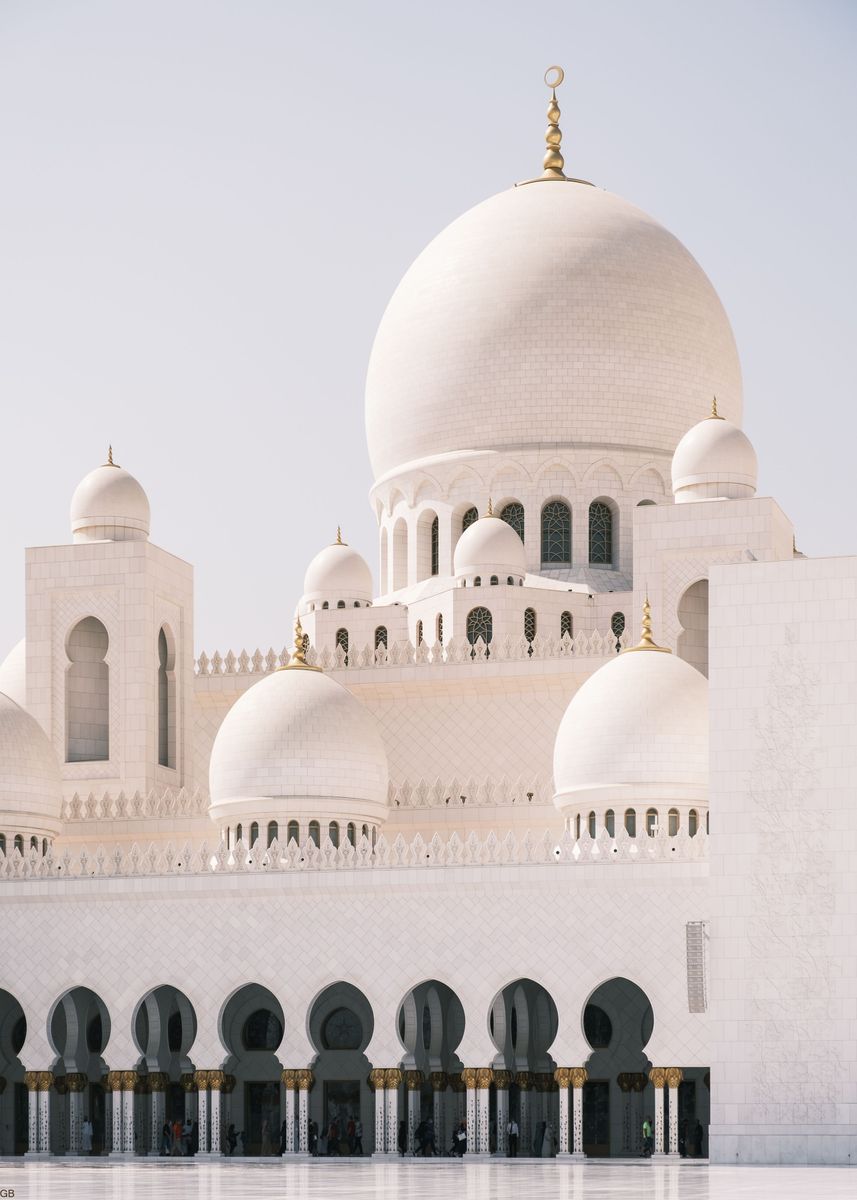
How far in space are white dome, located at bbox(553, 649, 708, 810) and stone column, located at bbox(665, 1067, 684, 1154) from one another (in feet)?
9.97

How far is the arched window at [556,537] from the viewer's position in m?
33.2

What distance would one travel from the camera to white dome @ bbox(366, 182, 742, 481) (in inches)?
1314

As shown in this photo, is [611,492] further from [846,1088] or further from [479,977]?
[846,1088]

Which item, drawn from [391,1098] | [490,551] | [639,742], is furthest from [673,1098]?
[490,551]

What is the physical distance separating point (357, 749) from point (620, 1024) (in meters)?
4.33

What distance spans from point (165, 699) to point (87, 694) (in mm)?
1014

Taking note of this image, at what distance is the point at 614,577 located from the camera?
1293 inches

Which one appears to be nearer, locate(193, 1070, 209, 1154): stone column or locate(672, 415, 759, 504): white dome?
locate(193, 1070, 209, 1154): stone column

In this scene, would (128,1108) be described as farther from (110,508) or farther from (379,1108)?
(110,508)

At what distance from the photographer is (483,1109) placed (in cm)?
2538

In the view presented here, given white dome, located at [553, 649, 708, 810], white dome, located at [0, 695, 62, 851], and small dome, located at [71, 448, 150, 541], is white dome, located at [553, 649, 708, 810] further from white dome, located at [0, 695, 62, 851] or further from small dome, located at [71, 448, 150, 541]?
small dome, located at [71, 448, 150, 541]

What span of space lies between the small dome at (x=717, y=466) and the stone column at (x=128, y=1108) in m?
10.0

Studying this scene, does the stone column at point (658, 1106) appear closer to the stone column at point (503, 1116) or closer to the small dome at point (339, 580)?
the stone column at point (503, 1116)

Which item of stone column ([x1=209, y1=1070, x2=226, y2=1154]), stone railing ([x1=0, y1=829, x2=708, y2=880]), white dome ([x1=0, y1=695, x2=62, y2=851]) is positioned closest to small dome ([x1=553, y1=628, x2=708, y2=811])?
stone railing ([x1=0, y1=829, x2=708, y2=880])
